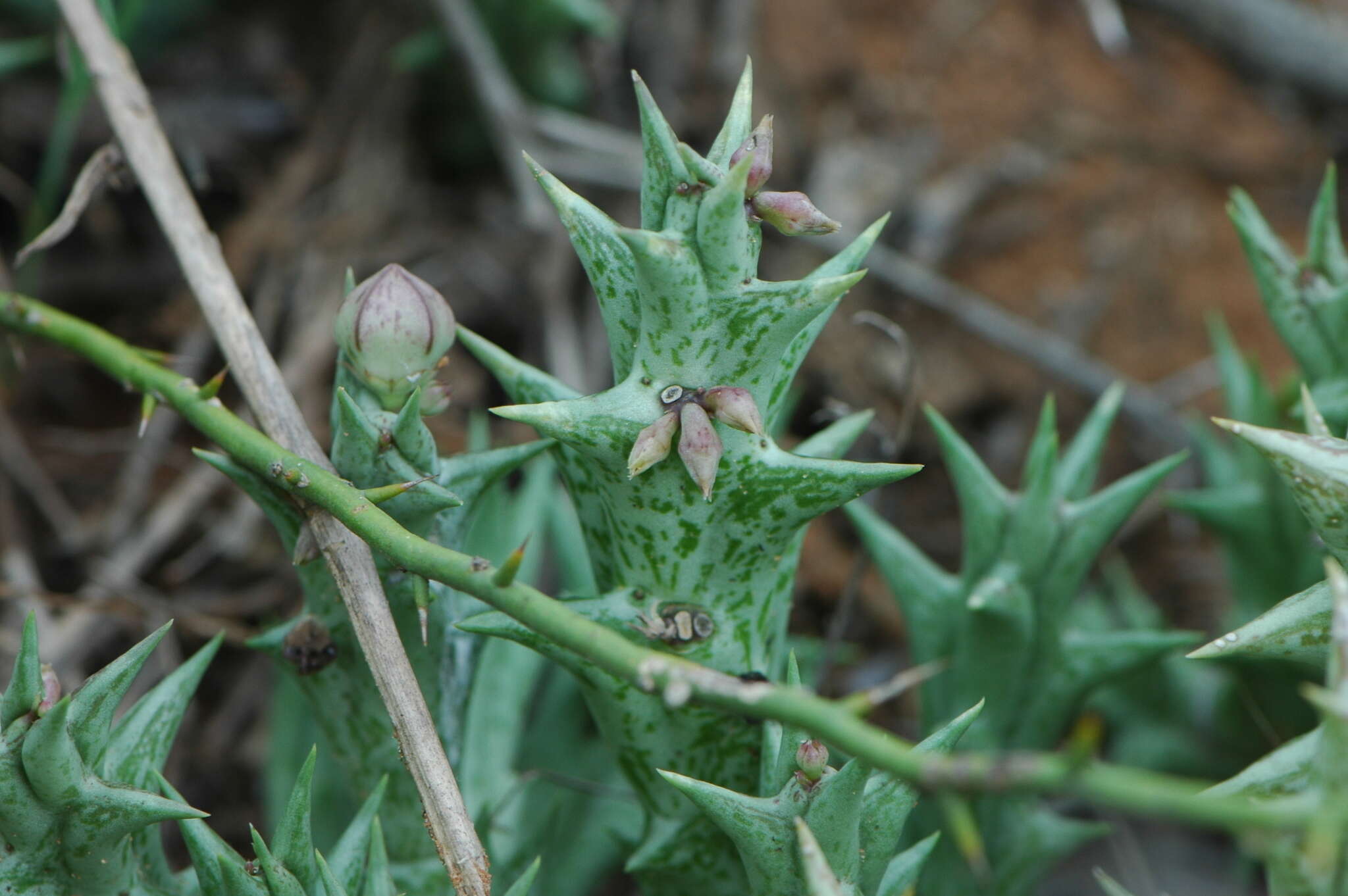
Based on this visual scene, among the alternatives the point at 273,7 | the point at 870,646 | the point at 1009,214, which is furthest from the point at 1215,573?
the point at 273,7

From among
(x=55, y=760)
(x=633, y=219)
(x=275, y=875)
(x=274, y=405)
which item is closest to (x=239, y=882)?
(x=275, y=875)

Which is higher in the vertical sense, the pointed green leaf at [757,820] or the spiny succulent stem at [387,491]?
the spiny succulent stem at [387,491]

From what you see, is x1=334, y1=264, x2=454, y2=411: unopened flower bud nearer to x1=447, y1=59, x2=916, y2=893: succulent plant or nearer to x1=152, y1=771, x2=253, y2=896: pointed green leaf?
x1=447, y1=59, x2=916, y2=893: succulent plant

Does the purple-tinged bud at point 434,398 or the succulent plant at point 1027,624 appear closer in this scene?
the purple-tinged bud at point 434,398

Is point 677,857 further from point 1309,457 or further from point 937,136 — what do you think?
point 937,136

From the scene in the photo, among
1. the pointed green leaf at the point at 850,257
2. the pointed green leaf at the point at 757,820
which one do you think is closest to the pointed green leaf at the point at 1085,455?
the pointed green leaf at the point at 850,257

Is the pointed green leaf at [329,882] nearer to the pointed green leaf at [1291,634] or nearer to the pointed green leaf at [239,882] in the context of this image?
the pointed green leaf at [239,882]

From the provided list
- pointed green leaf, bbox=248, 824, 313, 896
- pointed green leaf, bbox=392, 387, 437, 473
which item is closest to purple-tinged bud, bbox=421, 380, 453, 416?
pointed green leaf, bbox=392, 387, 437, 473
